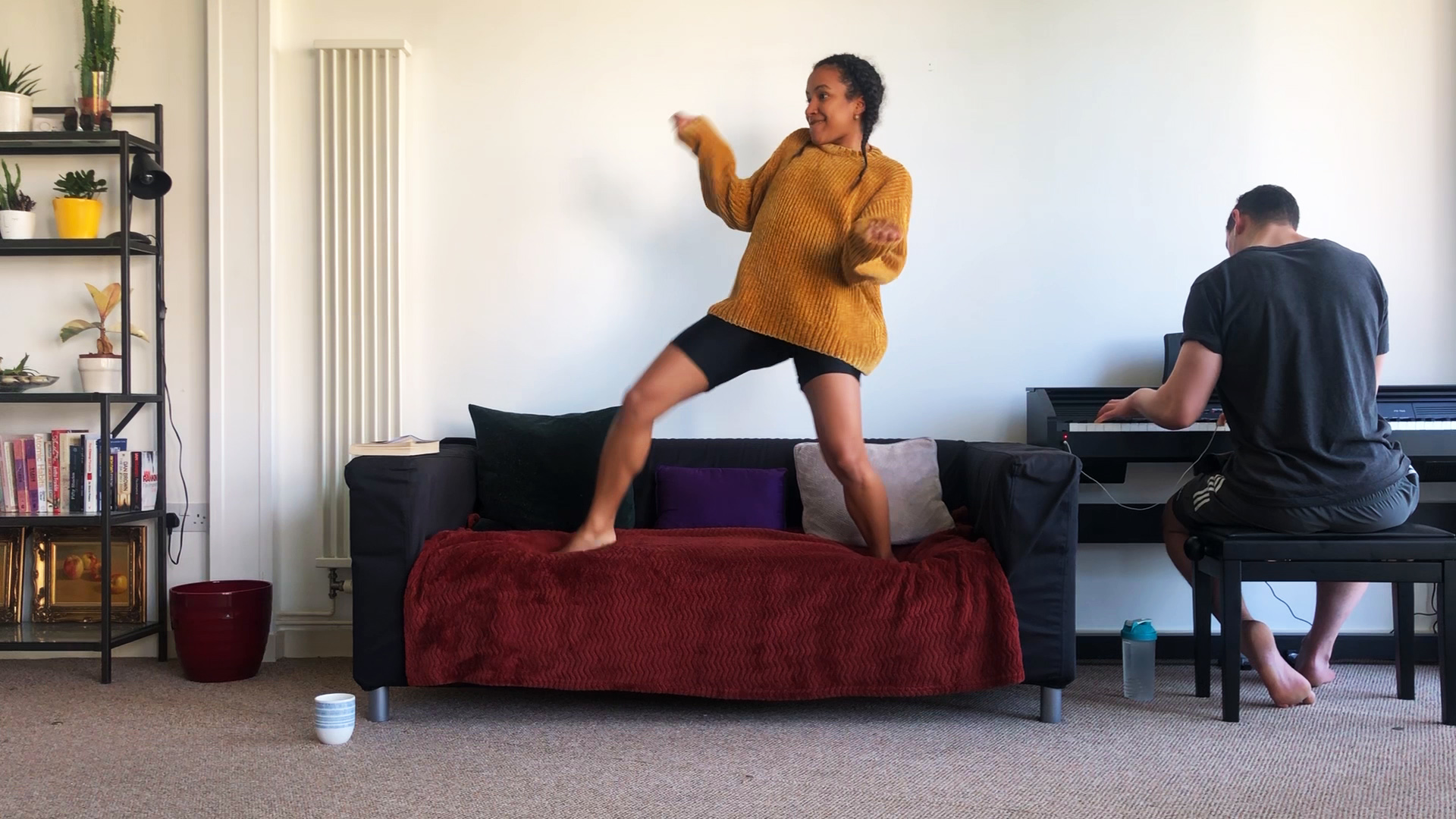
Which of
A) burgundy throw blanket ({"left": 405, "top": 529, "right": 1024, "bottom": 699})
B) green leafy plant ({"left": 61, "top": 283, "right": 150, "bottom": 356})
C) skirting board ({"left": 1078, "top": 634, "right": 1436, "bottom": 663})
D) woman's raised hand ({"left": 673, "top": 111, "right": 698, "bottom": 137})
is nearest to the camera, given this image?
burgundy throw blanket ({"left": 405, "top": 529, "right": 1024, "bottom": 699})

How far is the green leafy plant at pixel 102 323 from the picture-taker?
10.5ft

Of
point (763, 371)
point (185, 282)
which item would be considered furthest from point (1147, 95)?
point (185, 282)

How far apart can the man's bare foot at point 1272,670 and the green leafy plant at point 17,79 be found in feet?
12.2

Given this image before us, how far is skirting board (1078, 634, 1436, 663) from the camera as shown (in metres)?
3.11

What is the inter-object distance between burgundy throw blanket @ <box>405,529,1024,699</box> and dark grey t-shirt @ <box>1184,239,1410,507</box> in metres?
0.68

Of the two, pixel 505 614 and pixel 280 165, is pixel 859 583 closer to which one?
pixel 505 614

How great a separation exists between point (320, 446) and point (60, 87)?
1.37m

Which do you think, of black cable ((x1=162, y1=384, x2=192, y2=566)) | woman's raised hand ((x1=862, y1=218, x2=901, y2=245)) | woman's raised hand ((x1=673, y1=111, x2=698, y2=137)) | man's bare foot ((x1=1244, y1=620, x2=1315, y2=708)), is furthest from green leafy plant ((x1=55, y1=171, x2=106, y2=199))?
man's bare foot ((x1=1244, y1=620, x2=1315, y2=708))

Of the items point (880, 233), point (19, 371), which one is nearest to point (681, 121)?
point (880, 233)

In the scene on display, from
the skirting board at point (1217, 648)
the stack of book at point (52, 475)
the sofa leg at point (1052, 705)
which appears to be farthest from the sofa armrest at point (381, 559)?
the skirting board at point (1217, 648)

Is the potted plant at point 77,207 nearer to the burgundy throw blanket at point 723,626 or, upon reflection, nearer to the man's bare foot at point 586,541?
the burgundy throw blanket at point 723,626

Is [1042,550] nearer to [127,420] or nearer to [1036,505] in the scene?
[1036,505]

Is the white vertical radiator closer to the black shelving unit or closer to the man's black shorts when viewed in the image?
the black shelving unit

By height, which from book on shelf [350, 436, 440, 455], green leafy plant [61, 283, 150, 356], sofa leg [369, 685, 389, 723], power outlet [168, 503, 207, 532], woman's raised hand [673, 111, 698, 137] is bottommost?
sofa leg [369, 685, 389, 723]
